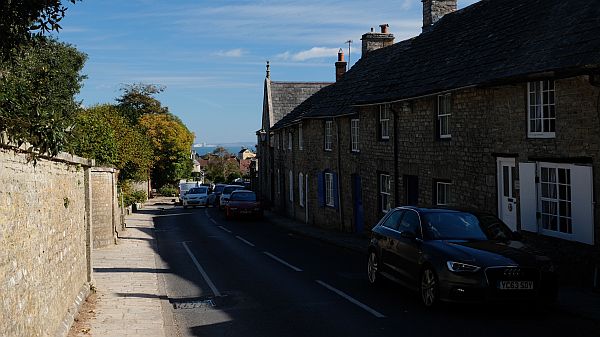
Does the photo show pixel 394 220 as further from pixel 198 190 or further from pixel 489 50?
pixel 198 190

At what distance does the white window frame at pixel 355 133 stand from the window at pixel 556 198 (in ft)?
40.7

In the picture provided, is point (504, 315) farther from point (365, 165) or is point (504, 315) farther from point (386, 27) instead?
point (386, 27)

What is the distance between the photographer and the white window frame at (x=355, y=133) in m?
26.0

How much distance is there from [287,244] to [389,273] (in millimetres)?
10957

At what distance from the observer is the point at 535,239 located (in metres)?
14.0

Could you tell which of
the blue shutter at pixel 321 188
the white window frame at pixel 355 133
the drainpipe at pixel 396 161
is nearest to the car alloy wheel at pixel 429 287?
the drainpipe at pixel 396 161

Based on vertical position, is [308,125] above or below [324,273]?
above

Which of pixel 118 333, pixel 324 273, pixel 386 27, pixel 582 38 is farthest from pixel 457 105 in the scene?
pixel 386 27

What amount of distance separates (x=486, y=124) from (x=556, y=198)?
3.18 meters

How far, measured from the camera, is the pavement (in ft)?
33.4

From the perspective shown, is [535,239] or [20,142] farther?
[535,239]

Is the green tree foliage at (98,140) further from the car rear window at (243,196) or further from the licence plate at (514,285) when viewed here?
the licence plate at (514,285)

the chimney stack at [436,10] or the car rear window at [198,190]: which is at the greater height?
the chimney stack at [436,10]

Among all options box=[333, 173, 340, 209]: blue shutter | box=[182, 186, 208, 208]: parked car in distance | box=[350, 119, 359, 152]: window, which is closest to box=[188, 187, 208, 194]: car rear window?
box=[182, 186, 208, 208]: parked car in distance
